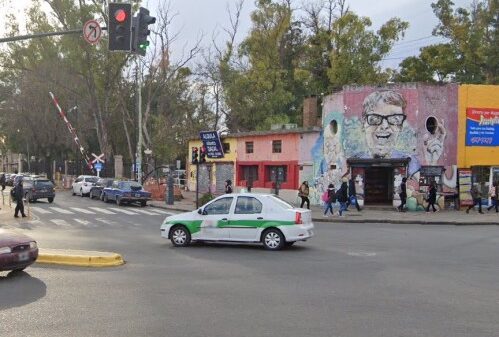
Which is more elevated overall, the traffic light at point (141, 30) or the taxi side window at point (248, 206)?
the traffic light at point (141, 30)

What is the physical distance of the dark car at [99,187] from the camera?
40.5 m

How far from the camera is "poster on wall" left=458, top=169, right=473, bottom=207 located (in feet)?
102

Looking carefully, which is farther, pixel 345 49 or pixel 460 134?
pixel 345 49

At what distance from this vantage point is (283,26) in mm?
55688

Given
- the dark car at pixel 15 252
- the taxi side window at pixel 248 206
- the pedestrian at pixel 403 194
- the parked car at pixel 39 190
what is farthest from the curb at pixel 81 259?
the parked car at pixel 39 190

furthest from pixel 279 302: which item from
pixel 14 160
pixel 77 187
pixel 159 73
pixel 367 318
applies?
pixel 14 160

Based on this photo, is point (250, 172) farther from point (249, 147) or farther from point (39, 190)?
point (39, 190)

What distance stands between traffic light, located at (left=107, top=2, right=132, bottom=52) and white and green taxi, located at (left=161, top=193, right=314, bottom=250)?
4.71 m

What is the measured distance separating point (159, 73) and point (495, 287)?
48.4 meters

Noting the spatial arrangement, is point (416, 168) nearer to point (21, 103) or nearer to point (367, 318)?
point (367, 318)

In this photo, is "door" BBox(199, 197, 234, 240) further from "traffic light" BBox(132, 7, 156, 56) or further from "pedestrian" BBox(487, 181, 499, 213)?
"pedestrian" BBox(487, 181, 499, 213)

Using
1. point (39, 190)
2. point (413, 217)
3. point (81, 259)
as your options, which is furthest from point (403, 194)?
point (39, 190)

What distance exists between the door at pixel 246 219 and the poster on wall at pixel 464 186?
1939cm

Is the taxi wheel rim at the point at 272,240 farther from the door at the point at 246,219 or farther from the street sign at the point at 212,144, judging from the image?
the street sign at the point at 212,144
